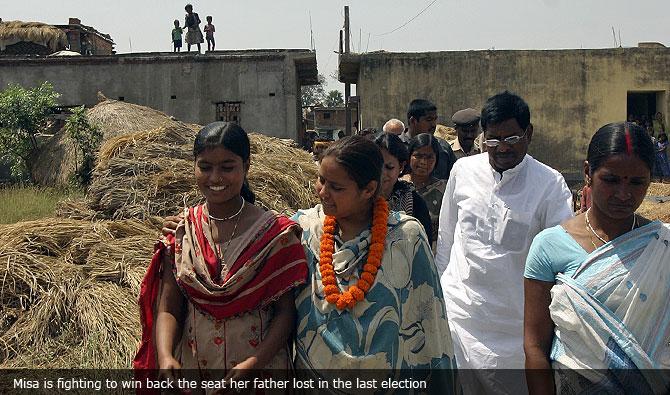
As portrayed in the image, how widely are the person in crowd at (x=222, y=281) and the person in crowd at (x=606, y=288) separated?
863 mm

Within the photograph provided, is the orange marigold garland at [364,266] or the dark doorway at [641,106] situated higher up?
the dark doorway at [641,106]

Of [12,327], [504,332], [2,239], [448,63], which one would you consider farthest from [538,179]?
[448,63]

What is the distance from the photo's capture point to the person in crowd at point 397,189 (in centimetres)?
371

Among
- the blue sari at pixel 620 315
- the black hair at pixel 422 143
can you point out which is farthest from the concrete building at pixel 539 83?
the blue sari at pixel 620 315

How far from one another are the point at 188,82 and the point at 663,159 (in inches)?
470

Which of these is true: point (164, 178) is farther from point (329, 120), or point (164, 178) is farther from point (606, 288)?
point (329, 120)

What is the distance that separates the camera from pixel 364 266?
2523mm

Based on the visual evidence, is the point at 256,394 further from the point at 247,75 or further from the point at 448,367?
the point at 247,75

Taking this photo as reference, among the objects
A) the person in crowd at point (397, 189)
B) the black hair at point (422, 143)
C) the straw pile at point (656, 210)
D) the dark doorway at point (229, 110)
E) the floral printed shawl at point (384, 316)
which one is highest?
the dark doorway at point (229, 110)

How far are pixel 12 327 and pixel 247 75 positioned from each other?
Result: 13.6 m

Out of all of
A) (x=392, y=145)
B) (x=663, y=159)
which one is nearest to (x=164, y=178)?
(x=392, y=145)

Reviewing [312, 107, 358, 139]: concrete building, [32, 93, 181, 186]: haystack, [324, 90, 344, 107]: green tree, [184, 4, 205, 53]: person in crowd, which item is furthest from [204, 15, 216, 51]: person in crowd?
[324, 90, 344, 107]: green tree

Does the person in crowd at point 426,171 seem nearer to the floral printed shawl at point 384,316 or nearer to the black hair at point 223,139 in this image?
the floral printed shawl at point 384,316

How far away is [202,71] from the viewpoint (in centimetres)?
1762
